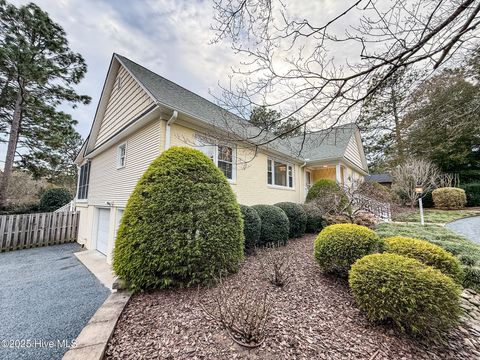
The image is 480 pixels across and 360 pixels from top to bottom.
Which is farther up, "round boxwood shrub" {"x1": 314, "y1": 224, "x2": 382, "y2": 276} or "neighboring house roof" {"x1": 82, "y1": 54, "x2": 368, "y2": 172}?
"neighboring house roof" {"x1": 82, "y1": 54, "x2": 368, "y2": 172}

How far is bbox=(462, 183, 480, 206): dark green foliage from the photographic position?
47.8ft

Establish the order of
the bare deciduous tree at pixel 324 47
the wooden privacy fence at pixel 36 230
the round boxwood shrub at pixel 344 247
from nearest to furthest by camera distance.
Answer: the bare deciduous tree at pixel 324 47 → the round boxwood shrub at pixel 344 247 → the wooden privacy fence at pixel 36 230

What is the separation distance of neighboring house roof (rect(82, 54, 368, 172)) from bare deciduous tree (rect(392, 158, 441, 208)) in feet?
10.7

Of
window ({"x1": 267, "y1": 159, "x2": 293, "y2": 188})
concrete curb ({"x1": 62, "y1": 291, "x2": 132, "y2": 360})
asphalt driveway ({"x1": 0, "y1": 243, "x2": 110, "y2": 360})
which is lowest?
asphalt driveway ({"x1": 0, "y1": 243, "x2": 110, "y2": 360})

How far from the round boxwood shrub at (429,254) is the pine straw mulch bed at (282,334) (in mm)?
1036

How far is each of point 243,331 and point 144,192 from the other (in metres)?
2.97

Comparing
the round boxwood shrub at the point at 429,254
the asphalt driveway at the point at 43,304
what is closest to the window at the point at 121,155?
the asphalt driveway at the point at 43,304

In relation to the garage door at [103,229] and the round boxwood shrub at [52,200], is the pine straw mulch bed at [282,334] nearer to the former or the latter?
the garage door at [103,229]

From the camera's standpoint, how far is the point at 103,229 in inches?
334

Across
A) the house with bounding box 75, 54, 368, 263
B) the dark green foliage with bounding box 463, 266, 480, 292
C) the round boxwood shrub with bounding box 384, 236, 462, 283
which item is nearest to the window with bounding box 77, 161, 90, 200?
the house with bounding box 75, 54, 368, 263

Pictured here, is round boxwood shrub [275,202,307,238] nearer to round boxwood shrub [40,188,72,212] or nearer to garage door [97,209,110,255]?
garage door [97,209,110,255]

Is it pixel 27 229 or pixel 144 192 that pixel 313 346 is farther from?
pixel 27 229

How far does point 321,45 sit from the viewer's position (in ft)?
9.32

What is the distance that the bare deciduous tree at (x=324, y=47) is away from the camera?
2.59 metres
